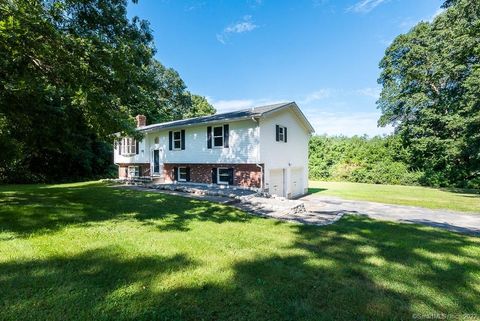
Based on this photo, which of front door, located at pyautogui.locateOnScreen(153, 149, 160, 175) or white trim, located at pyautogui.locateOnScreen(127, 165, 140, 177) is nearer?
front door, located at pyautogui.locateOnScreen(153, 149, 160, 175)

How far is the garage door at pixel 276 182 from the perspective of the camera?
1470cm

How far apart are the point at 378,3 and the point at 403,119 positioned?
14.4 metres

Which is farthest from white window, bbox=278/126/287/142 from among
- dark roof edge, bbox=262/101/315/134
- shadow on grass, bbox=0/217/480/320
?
shadow on grass, bbox=0/217/480/320

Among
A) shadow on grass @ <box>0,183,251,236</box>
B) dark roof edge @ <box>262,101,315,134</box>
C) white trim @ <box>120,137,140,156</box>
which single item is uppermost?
dark roof edge @ <box>262,101,315,134</box>

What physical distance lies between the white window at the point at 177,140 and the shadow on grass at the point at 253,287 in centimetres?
1283

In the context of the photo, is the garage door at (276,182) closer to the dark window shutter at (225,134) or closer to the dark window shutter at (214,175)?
the dark window shutter at (225,134)

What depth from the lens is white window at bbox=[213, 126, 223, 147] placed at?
14.9m

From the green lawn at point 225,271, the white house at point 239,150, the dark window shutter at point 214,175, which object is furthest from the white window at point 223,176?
the green lawn at point 225,271

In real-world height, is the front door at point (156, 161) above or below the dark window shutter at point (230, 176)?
above

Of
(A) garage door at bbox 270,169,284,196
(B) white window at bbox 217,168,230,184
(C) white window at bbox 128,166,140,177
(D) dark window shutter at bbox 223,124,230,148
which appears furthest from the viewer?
(C) white window at bbox 128,166,140,177

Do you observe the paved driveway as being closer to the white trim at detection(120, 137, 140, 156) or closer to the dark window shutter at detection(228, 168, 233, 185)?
the dark window shutter at detection(228, 168, 233, 185)

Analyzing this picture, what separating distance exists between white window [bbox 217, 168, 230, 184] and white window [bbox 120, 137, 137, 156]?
9.93 metres

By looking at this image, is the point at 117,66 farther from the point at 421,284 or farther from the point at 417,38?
the point at 417,38

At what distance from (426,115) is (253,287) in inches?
938
